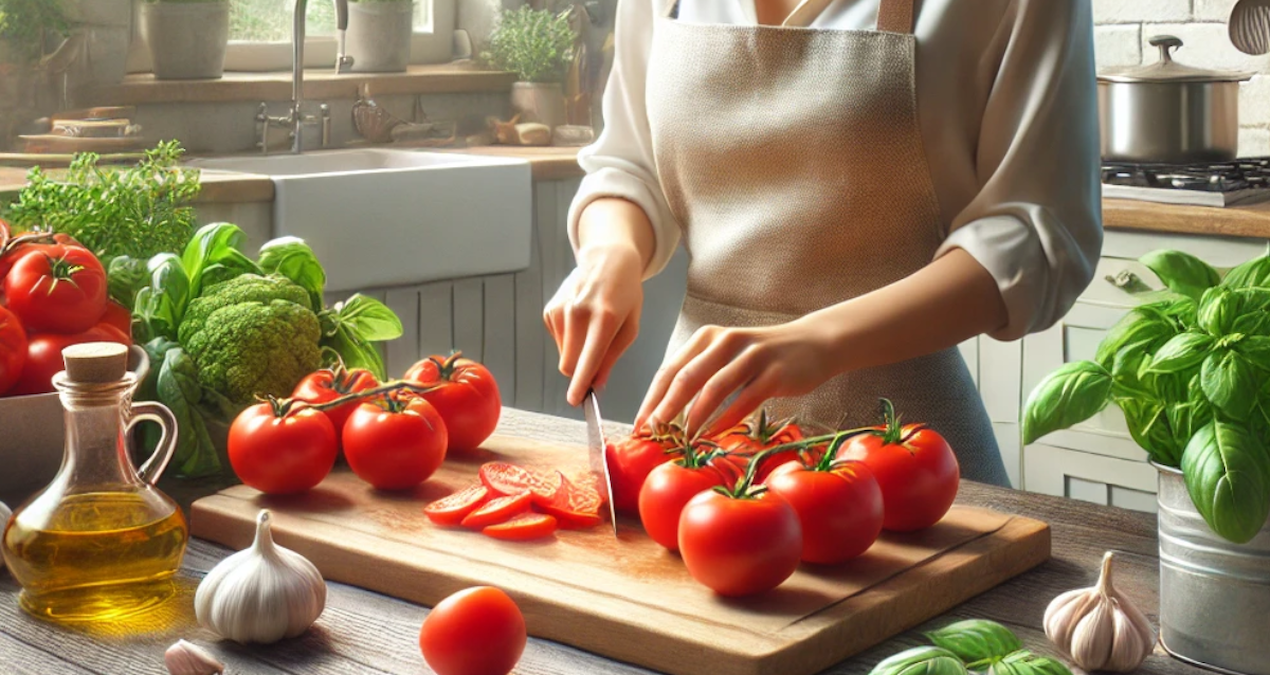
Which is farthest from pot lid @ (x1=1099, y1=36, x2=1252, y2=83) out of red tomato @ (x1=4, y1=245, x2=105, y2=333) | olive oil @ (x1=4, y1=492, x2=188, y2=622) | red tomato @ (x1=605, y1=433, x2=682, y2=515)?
olive oil @ (x1=4, y1=492, x2=188, y2=622)

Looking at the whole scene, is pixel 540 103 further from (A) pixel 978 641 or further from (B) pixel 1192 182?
(A) pixel 978 641

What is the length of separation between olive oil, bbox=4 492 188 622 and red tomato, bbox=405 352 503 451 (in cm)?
35

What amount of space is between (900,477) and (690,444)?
16cm

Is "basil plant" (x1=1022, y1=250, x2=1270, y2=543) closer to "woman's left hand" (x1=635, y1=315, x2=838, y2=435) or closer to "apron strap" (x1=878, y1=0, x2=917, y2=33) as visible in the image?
"woman's left hand" (x1=635, y1=315, x2=838, y2=435)

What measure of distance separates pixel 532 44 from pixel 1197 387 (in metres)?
2.80

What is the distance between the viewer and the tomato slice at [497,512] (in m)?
1.08

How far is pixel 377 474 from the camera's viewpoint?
116 cm

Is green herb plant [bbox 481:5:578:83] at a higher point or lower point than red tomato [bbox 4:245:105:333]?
higher

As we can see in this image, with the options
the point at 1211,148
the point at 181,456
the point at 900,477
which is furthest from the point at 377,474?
the point at 1211,148

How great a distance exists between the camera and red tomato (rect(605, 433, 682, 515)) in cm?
111

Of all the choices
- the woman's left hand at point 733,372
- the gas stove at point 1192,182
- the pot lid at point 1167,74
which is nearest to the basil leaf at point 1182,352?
the woman's left hand at point 733,372

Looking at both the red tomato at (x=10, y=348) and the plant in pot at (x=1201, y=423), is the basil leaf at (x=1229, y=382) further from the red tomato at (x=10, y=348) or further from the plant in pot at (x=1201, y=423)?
the red tomato at (x=10, y=348)

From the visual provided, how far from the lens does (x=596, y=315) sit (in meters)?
1.27

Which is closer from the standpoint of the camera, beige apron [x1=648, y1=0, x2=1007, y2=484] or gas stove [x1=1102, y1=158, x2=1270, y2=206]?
beige apron [x1=648, y1=0, x2=1007, y2=484]
